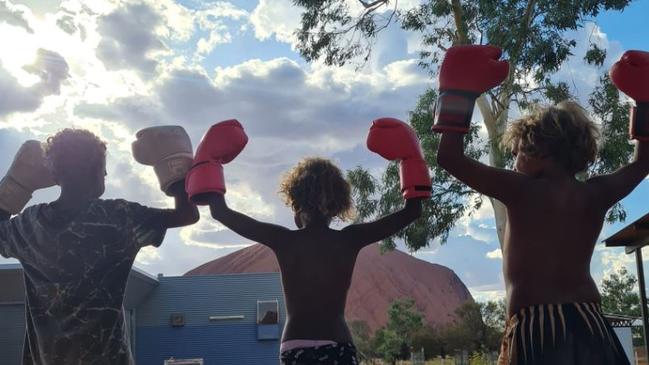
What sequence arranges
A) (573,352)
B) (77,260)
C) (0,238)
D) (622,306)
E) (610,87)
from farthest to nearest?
(622,306) < (610,87) < (0,238) < (77,260) < (573,352)

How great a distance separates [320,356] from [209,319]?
1990 centimetres

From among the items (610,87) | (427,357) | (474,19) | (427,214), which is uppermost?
(474,19)

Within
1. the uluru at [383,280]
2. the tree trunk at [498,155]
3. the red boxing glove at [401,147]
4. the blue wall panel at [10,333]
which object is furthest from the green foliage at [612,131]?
the uluru at [383,280]

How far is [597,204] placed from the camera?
8.05ft

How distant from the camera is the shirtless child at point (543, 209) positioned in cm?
229

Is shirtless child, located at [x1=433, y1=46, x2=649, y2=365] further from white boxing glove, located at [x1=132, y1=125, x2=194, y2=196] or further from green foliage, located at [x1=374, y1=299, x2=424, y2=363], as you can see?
green foliage, located at [x1=374, y1=299, x2=424, y2=363]

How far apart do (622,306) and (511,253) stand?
133 feet

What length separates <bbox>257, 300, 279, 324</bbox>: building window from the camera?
2152 cm

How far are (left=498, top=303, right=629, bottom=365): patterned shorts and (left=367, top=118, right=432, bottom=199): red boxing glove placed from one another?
35.0 inches

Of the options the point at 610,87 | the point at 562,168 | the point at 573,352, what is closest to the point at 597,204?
the point at 562,168

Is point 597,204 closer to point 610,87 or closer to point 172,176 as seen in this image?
point 172,176

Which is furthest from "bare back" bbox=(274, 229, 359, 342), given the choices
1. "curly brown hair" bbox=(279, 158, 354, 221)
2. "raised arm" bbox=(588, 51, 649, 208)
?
"raised arm" bbox=(588, 51, 649, 208)

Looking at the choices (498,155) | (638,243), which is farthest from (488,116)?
(638,243)

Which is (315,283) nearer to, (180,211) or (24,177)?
(180,211)
